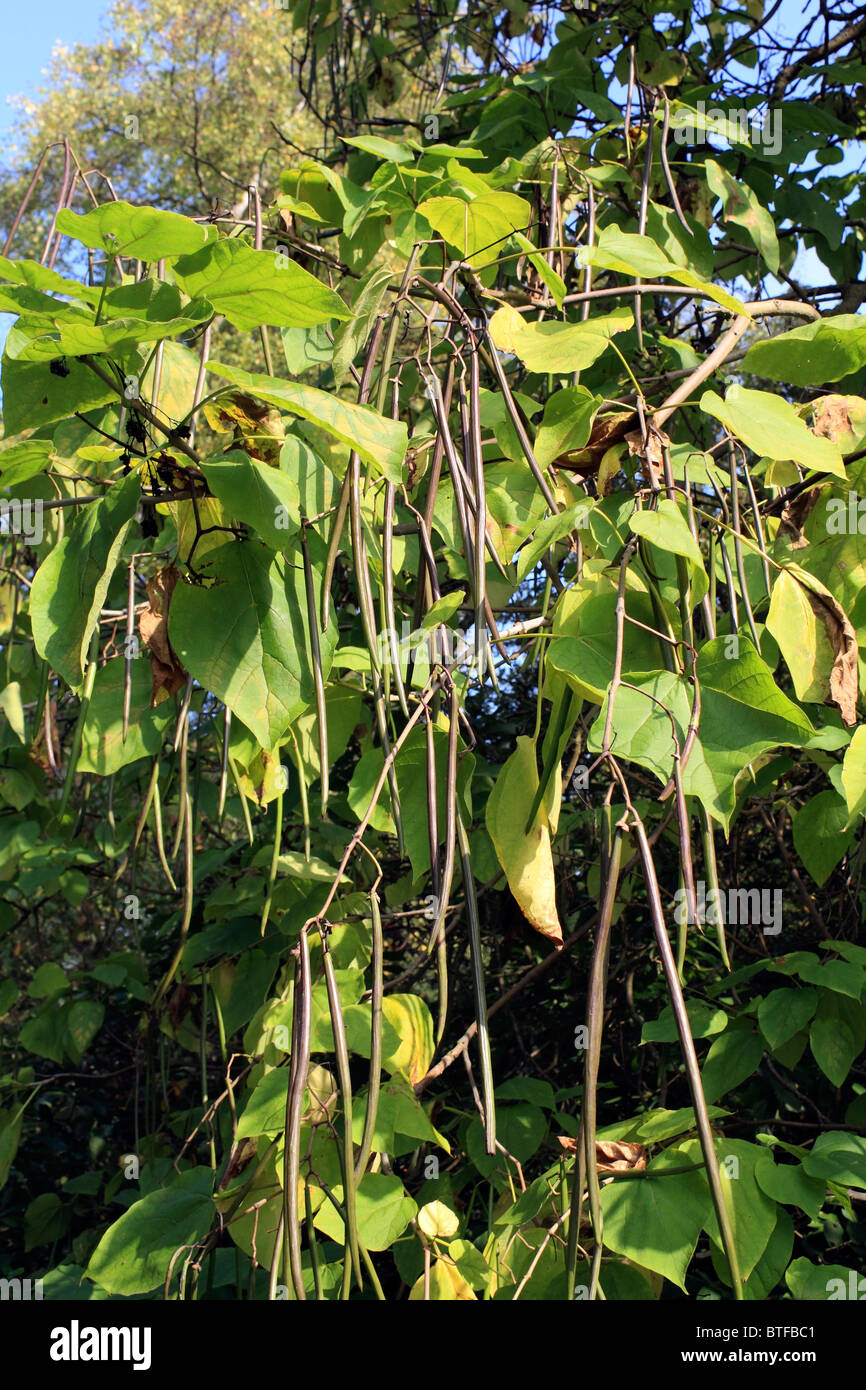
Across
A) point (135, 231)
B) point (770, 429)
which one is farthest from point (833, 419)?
point (135, 231)

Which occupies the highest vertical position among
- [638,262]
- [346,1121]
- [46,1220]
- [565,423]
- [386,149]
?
[386,149]

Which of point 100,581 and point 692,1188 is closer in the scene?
point 100,581

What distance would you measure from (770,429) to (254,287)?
0.40 meters

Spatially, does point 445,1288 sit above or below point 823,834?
below

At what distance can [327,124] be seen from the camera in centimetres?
229

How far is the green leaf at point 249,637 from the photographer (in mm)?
769

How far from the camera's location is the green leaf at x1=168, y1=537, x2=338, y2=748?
2.52 ft

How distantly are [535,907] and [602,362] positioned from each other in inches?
37.9

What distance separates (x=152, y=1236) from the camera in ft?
3.34

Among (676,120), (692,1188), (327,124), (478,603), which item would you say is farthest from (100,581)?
(327,124)

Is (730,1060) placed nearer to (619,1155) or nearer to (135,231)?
(619,1155)

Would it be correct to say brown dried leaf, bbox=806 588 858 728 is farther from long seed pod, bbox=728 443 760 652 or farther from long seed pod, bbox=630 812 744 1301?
long seed pod, bbox=630 812 744 1301

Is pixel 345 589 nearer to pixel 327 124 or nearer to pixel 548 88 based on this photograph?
pixel 548 88

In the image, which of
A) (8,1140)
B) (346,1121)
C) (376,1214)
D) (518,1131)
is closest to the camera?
(346,1121)
